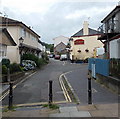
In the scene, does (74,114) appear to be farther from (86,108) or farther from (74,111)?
(86,108)

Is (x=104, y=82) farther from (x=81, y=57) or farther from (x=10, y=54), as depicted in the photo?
(x=81, y=57)

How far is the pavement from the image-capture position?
20.1 feet

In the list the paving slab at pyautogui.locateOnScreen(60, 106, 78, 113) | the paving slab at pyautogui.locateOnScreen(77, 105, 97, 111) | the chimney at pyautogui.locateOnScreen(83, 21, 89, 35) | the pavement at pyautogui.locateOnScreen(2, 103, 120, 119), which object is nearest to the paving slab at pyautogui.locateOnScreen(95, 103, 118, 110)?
the pavement at pyautogui.locateOnScreen(2, 103, 120, 119)

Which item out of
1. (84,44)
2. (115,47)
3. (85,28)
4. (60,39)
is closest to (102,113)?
(115,47)

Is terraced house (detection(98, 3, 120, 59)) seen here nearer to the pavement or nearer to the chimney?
the pavement

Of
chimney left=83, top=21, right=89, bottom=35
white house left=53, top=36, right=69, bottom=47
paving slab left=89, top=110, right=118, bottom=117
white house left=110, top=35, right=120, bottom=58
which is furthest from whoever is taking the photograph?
white house left=53, top=36, right=69, bottom=47

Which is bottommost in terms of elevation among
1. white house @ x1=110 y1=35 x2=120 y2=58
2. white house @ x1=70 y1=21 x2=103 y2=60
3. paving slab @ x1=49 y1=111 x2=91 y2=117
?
paving slab @ x1=49 y1=111 x2=91 y2=117

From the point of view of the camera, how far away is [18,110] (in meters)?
6.99

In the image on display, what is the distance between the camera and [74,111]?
6.49 metres

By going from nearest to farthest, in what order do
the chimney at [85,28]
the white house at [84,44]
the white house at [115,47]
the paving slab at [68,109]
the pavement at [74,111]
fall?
the pavement at [74,111], the paving slab at [68,109], the white house at [115,47], the white house at [84,44], the chimney at [85,28]

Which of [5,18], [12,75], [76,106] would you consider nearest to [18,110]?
[76,106]

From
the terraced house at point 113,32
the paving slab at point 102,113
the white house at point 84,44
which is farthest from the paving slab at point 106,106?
the white house at point 84,44

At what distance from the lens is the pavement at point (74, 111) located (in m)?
6.11

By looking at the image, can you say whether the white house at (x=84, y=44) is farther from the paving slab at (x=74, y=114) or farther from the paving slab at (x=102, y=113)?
the paving slab at (x=74, y=114)
